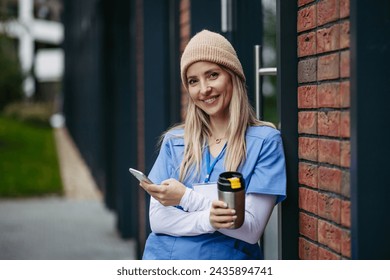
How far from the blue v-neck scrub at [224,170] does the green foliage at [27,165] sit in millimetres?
9820

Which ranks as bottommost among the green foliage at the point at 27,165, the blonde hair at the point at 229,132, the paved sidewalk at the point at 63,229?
the paved sidewalk at the point at 63,229

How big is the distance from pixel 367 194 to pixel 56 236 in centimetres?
660

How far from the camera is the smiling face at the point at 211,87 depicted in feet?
7.98

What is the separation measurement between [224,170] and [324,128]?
39 centimetres

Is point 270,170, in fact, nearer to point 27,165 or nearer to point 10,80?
point 27,165

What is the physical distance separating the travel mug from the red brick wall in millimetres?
338

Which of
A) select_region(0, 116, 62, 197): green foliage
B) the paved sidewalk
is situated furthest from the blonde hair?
select_region(0, 116, 62, 197): green foliage

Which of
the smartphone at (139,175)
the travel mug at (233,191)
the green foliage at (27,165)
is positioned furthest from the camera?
the green foliage at (27,165)

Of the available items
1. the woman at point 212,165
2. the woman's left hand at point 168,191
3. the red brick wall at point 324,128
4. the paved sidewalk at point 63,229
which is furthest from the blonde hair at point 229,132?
the paved sidewalk at point 63,229

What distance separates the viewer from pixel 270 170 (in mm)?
2406

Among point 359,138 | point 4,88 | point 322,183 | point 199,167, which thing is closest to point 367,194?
point 359,138

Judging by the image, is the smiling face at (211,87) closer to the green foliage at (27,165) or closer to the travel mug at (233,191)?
the travel mug at (233,191)

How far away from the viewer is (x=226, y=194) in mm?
2174

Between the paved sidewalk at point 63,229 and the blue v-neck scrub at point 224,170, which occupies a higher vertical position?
the blue v-neck scrub at point 224,170
